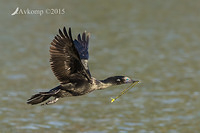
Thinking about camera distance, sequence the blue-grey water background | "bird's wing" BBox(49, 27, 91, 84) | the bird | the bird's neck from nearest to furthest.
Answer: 1. "bird's wing" BBox(49, 27, 91, 84)
2. the bird
3. the bird's neck
4. the blue-grey water background

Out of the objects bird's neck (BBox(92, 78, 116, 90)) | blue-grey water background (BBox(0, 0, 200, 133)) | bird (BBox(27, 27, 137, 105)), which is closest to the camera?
bird (BBox(27, 27, 137, 105))

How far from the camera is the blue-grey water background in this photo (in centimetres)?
1296

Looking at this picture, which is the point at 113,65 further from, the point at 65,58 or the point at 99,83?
the point at 65,58

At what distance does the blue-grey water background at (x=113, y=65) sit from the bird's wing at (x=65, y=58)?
11.0 ft

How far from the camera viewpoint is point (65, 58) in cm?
882

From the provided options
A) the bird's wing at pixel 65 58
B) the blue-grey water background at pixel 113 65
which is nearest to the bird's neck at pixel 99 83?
the bird's wing at pixel 65 58

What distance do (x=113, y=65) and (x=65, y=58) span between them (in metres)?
8.29

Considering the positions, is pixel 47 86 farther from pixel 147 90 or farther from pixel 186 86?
pixel 186 86

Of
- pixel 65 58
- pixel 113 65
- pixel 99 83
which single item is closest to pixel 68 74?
pixel 65 58

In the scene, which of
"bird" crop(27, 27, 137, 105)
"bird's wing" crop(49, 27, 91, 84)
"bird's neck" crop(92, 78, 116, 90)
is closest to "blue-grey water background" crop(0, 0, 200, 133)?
"bird" crop(27, 27, 137, 105)

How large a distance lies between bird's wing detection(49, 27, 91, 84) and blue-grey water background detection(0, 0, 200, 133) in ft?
11.0

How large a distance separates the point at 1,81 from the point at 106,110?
12.0 ft

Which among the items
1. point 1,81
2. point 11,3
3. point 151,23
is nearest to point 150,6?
point 151,23

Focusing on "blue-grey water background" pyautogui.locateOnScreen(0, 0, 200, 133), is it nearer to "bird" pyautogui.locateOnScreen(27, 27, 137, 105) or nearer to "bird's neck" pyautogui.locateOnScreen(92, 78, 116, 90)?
"bird" pyautogui.locateOnScreen(27, 27, 137, 105)
